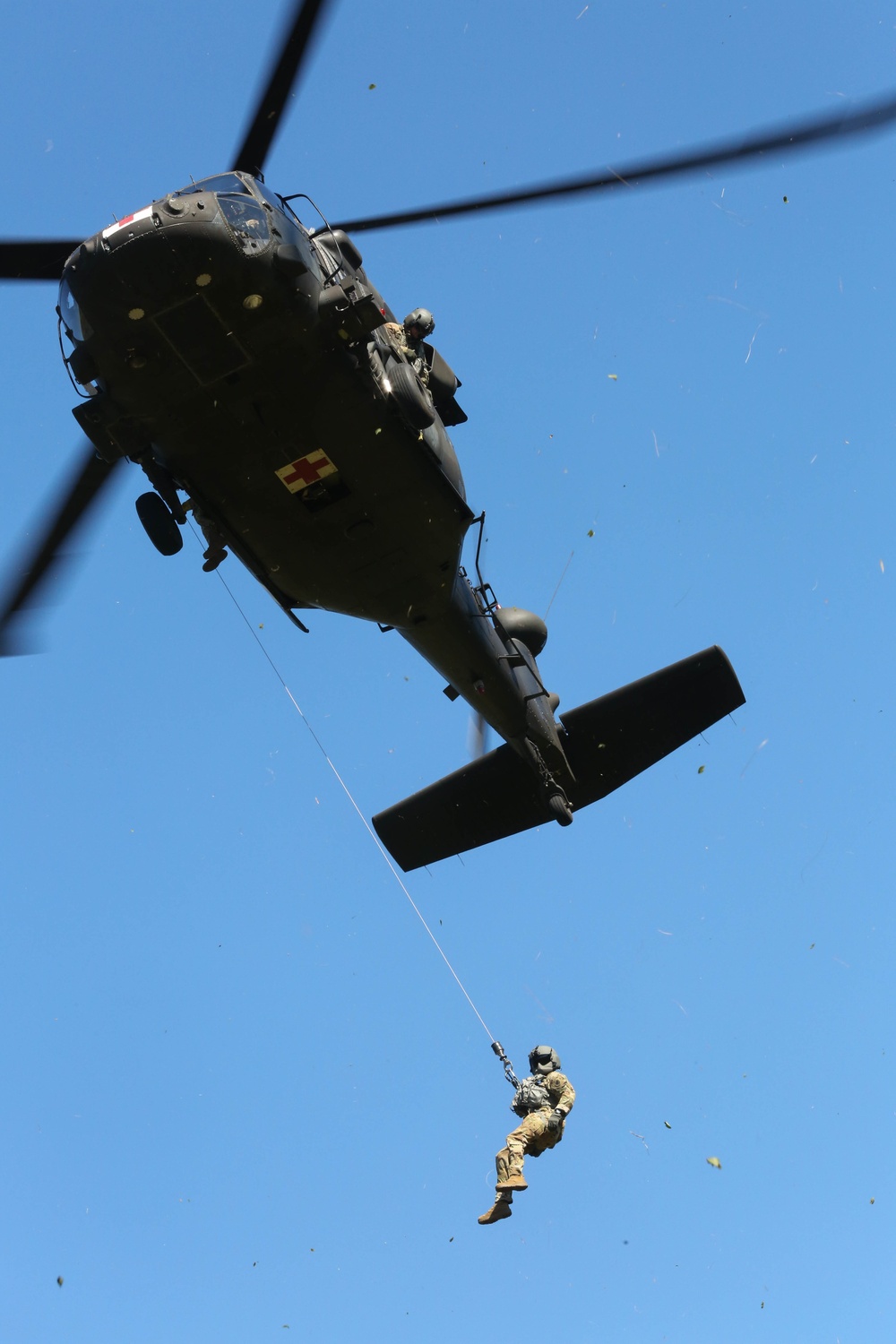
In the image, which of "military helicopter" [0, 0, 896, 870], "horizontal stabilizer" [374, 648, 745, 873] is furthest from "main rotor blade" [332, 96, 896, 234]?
"horizontal stabilizer" [374, 648, 745, 873]

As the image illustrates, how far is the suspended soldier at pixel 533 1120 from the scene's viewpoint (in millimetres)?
10398

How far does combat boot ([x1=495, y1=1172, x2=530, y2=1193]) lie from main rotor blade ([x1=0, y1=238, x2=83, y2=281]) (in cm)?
A: 739

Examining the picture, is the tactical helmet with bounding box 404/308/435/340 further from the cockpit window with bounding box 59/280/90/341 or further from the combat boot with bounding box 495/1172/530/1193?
the combat boot with bounding box 495/1172/530/1193

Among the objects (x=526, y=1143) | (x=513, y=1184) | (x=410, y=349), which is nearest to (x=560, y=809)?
(x=526, y=1143)

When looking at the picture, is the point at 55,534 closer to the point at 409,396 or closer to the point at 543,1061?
the point at 409,396

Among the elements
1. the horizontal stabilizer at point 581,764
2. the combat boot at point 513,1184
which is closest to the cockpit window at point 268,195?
the horizontal stabilizer at point 581,764

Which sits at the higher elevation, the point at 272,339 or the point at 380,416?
the point at 272,339

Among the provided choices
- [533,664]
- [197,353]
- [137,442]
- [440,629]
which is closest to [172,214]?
[197,353]

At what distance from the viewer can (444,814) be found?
13625mm

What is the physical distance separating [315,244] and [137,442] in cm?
187

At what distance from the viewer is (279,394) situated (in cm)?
948

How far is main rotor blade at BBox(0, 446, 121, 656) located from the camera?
9.87m

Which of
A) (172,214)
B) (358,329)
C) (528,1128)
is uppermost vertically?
(172,214)

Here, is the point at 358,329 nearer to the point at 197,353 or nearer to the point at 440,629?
the point at 197,353
